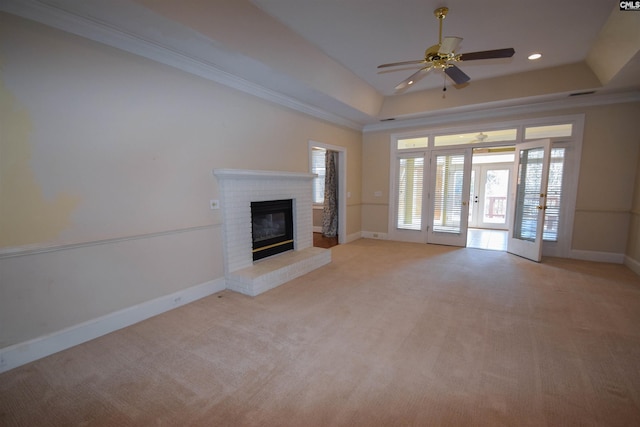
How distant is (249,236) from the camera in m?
3.71

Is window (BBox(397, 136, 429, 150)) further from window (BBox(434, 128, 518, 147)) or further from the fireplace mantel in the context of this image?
the fireplace mantel

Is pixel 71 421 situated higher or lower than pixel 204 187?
lower

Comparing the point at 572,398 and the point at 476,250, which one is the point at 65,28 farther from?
the point at 476,250

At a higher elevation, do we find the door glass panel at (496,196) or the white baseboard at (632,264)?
the door glass panel at (496,196)

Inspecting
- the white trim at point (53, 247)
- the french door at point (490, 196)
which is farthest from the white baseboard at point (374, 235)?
the white trim at point (53, 247)

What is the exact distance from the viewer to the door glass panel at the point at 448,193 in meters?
5.54

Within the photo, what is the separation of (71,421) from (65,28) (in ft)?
9.40

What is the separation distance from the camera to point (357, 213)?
6582 millimetres

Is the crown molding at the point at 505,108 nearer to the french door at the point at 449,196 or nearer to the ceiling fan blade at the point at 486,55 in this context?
the french door at the point at 449,196

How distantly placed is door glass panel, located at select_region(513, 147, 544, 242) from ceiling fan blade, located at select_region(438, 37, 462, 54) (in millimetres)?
3345

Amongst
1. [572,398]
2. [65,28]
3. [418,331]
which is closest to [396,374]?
[418,331]

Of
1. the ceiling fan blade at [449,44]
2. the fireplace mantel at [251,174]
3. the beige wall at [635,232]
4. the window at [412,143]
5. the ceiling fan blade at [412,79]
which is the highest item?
the ceiling fan blade at [449,44]

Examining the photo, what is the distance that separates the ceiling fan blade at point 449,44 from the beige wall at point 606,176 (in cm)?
361

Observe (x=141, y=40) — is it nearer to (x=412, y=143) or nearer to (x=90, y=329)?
(x=90, y=329)
